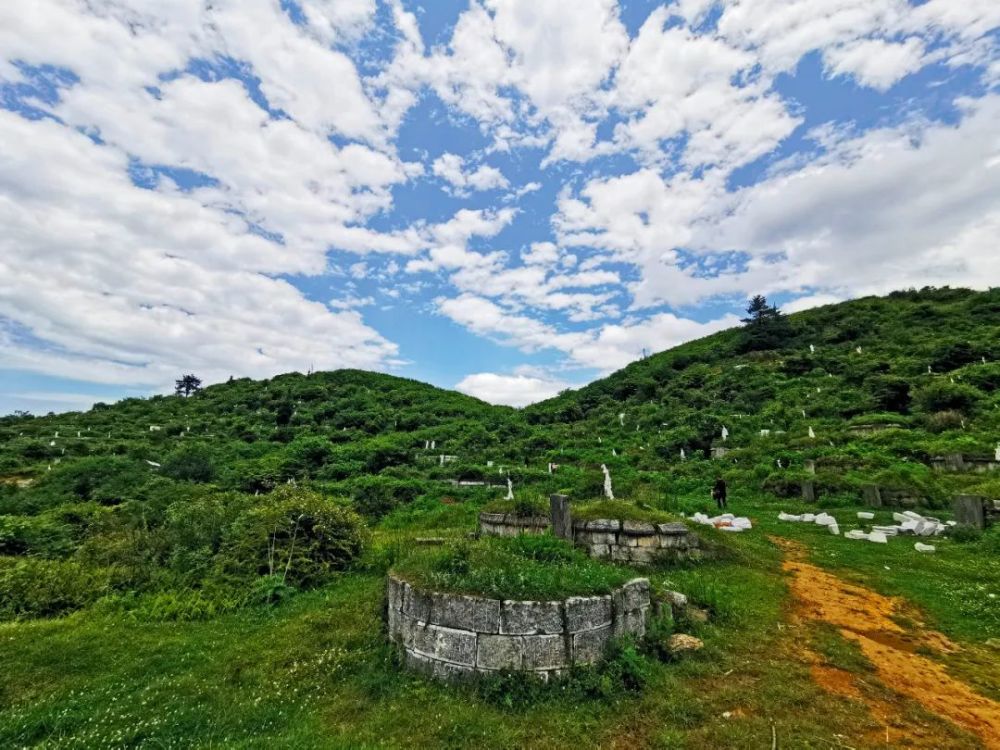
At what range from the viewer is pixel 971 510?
11055mm

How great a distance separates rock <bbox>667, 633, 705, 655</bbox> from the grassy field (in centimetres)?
12

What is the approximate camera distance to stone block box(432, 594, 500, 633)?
542cm

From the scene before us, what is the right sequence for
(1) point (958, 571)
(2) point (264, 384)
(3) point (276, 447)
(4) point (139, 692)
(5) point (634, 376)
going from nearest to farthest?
(4) point (139, 692), (1) point (958, 571), (3) point (276, 447), (5) point (634, 376), (2) point (264, 384)

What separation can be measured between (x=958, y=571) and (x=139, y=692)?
1351 cm

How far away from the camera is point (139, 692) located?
212 inches

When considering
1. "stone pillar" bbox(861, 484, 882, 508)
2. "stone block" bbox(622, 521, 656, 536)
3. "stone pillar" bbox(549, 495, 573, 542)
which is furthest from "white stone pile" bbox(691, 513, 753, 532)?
"stone pillar" bbox(549, 495, 573, 542)

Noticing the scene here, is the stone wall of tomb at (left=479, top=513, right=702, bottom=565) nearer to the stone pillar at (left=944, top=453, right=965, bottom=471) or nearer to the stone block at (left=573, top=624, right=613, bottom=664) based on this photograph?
the stone block at (left=573, top=624, right=613, bottom=664)

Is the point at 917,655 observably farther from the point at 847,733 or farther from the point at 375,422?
the point at 375,422

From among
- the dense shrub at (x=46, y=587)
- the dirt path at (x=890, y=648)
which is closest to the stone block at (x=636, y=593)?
the dirt path at (x=890, y=648)

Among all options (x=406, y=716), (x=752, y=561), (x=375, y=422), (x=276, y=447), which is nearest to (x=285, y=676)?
(x=406, y=716)

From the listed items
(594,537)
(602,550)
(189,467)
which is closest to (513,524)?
(594,537)

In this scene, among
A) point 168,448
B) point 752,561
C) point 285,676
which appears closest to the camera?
point 285,676

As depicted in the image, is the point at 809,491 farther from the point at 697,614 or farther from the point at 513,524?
the point at 697,614

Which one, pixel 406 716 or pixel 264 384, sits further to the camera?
pixel 264 384
